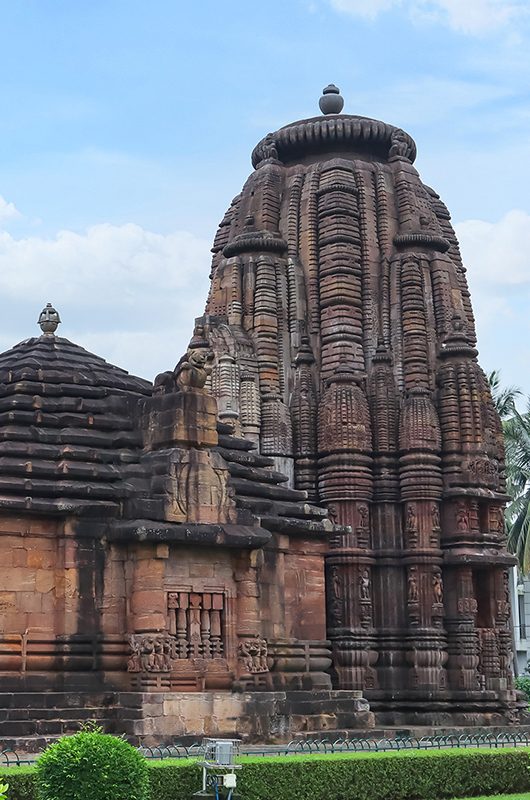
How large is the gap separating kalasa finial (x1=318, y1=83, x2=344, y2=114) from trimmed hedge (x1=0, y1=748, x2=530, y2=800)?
18263 millimetres

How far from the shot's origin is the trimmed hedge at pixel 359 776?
1402cm

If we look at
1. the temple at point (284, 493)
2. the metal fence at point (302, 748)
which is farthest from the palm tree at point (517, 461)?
the metal fence at point (302, 748)

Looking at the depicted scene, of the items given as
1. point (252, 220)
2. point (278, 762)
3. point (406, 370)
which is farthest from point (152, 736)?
point (252, 220)

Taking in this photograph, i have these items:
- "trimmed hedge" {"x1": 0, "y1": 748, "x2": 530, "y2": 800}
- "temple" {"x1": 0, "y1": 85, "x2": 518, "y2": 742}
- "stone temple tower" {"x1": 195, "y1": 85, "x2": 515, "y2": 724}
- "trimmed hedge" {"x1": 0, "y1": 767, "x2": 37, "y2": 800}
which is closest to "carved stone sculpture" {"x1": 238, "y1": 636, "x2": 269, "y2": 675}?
"temple" {"x1": 0, "y1": 85, "x2": 518, "y2": 742}

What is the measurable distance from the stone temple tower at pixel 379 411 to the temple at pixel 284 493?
0.05 meters

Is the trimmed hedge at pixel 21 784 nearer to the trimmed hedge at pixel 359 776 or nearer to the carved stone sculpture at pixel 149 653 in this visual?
the trimmed hedge at pixel 359 776

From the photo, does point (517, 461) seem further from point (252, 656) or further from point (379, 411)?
point (252, 656)

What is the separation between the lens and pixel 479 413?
28.2 metres

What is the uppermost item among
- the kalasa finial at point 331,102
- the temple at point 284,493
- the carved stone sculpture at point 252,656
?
the kalasa finial at point 331,102

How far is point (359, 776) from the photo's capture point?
607 inches

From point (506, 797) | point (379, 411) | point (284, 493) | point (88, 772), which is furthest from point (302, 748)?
point (379, 411)

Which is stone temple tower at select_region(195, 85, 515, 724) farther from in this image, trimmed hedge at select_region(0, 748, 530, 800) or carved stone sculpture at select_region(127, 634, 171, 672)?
trimmed hedge at select_region(0, 748, 530, 800)

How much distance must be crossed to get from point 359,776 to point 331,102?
19.7 metres

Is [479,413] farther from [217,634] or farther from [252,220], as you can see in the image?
[217,634]
